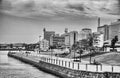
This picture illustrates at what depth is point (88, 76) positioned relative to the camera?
26219 mm

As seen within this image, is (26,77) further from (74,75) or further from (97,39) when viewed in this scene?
(97,39)

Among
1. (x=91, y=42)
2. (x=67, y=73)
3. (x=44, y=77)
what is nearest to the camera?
(x=67, y=73)

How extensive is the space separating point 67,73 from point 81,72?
5.01 m

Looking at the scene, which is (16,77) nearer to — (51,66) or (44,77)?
(44,77)

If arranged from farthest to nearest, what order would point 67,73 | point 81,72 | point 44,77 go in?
1. point 44,77
2. point 67,73
3. point 81,72

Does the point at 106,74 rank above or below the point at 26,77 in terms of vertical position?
above

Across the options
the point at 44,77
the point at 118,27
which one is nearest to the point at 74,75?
the point at 44,77

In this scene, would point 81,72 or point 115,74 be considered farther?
point 81,72

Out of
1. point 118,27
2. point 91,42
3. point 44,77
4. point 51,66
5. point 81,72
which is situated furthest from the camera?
point 118,27

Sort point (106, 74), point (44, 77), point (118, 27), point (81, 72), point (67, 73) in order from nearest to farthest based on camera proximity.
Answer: point (106, 74)
point (81, 72)
point (67, 73)
point (44, 77)
point (118, 27)

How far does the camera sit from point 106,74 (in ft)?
81.6

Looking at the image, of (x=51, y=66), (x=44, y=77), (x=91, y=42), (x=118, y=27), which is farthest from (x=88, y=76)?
(x=118, y=27)

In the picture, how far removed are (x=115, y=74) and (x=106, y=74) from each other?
0.96 m

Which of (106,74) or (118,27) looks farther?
(118,27)
